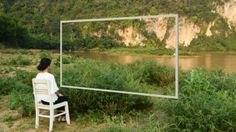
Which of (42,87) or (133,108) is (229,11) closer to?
(133,108)

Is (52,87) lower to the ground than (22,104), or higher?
higher

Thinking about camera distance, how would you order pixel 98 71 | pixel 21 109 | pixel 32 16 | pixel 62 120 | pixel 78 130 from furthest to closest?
pixel 32 16 < pixel 98 71 < pixel 21 109 < pixel 62 120 < pixel 78 130

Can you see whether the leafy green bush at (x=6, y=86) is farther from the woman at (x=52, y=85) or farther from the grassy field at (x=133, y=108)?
the woman at (x=52, y=85)

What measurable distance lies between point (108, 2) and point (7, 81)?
157 feet

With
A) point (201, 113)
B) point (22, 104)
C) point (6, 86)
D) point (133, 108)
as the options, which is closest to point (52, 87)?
point (22, 104)

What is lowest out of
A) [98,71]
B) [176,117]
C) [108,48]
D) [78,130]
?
[78,130]

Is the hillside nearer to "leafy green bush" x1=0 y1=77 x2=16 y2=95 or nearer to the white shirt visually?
"leafy green bush" x1=0 y1=77 x2=16 y2=95

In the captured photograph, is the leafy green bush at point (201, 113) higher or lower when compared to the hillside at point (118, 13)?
lower

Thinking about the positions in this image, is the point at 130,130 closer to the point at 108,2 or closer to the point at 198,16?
the point at 108,2

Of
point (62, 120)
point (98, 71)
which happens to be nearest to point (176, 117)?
point (62, 120)

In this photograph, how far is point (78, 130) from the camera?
4613mm

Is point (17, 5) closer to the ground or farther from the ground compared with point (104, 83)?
farther from the ground

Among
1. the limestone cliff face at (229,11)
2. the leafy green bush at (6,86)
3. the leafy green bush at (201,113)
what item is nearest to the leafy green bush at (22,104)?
the leafy green bush at (6,86)

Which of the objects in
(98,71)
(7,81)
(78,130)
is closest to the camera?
(78,130)
